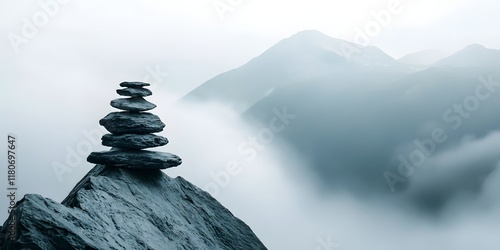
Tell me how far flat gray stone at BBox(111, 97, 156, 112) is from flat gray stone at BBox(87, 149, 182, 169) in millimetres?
1143

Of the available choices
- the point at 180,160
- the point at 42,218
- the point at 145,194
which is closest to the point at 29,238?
the point at 42,218

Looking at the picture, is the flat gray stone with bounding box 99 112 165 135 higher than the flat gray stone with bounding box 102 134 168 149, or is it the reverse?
the flat gray stone with bounding box 99 112 165 135

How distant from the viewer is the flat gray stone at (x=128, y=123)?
46.9 feet

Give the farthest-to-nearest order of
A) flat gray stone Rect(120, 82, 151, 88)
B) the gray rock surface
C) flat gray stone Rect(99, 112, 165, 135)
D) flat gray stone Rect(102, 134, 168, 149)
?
1. flat gray stone Rect(120, 82, 151, 88)
2. flat gray stone Rect(99, 112, 165, 135)
3. flat gray stone Rect(102, 134, 168, 149)
4. the gray rock surface

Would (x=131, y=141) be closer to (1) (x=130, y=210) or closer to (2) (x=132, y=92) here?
(2) (x=132, y=92)

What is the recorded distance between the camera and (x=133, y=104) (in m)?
14.5

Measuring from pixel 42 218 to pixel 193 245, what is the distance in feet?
16.6

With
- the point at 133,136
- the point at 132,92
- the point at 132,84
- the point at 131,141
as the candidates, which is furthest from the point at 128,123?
the point at 132,84

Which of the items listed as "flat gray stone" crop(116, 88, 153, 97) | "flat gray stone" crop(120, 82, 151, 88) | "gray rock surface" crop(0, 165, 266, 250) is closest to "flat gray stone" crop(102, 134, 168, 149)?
"gray rock surface" crop(0, 165, 266, 250)

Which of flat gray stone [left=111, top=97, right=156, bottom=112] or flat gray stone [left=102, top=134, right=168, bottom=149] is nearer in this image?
flat gray stone [left=102, top=134, right=168, bottom=149]

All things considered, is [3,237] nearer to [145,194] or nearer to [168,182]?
[145,194]

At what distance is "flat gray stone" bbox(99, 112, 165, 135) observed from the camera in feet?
46.9

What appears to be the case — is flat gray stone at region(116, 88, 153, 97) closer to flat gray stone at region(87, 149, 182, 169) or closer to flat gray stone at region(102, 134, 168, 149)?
flat gray stone at region(102, 134, 168, 149)

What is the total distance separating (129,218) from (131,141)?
2.68 metres
